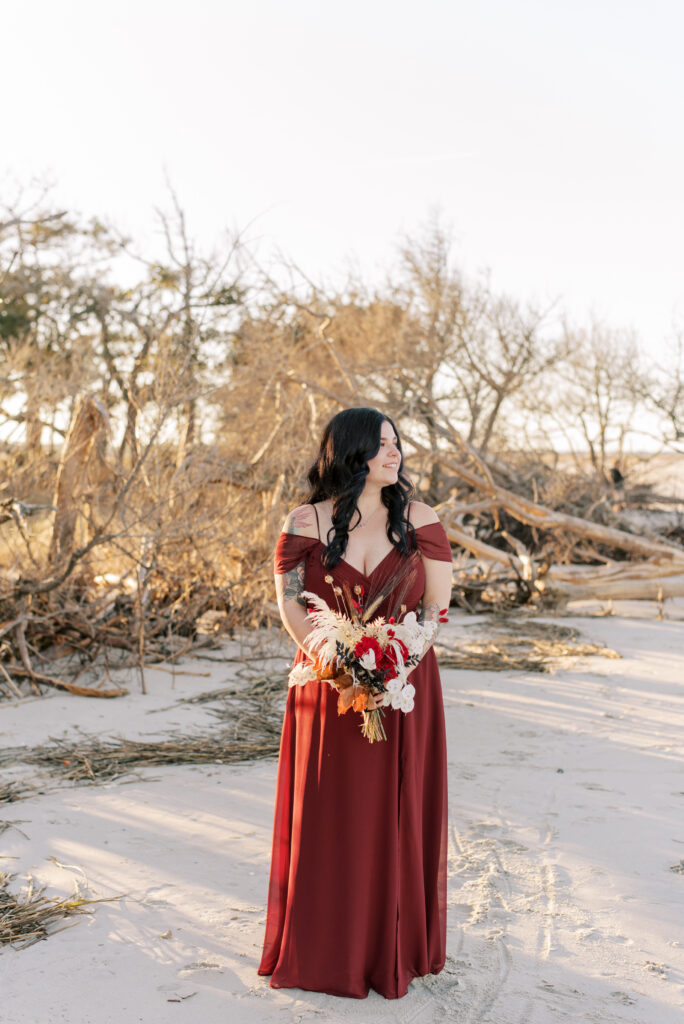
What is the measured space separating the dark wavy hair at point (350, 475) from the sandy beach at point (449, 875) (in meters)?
1.57

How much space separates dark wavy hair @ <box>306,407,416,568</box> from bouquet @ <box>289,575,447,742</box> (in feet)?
0.92

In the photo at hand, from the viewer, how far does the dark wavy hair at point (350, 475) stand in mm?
3209

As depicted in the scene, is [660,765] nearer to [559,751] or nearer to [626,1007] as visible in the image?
[559,751]

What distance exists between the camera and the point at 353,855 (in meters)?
3.05

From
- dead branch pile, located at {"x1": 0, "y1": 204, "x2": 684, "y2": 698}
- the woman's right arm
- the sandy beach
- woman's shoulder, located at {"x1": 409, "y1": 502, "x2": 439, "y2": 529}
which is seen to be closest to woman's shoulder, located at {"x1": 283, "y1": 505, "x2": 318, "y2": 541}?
the woman's right arm

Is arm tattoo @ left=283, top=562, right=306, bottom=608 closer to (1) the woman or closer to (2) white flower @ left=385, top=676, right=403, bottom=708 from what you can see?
(1) the woman

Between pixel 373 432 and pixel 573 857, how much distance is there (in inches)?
98.4

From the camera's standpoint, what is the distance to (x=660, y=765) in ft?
19.2

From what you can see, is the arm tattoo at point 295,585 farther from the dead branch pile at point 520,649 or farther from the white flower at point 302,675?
the dead branch pile at point 520,649

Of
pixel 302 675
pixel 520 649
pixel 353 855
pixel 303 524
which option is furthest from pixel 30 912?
pixel 520 649

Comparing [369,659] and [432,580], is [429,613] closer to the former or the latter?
[432,580]

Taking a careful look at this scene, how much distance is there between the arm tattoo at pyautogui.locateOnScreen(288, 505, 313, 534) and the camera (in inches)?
128

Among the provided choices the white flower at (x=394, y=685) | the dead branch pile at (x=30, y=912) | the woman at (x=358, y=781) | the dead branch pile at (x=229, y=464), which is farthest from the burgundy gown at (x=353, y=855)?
the dead branch pile at (x=229, y=464)

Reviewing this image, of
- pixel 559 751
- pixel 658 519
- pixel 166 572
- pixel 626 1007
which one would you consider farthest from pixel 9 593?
pixel 658 519
